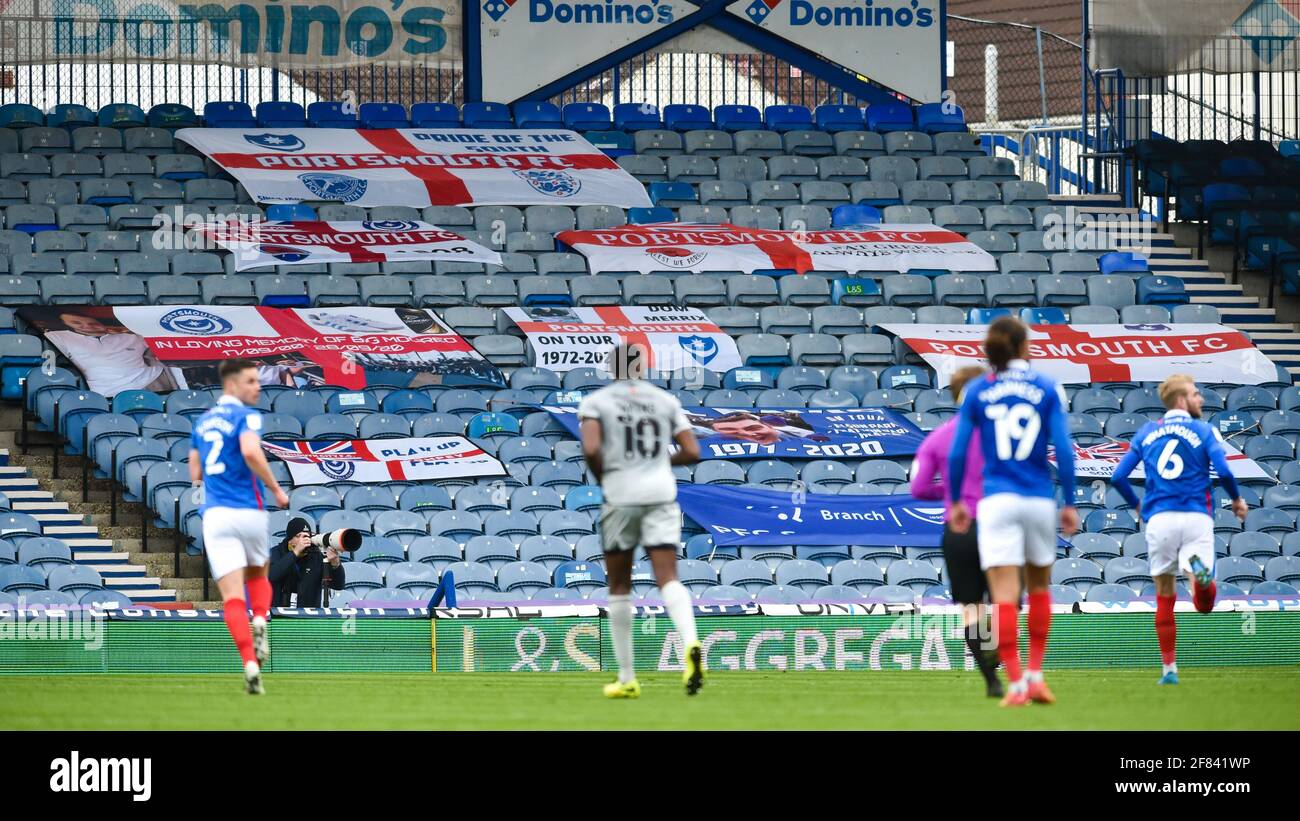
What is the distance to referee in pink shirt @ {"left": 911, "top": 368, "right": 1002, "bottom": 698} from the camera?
927 centimetres

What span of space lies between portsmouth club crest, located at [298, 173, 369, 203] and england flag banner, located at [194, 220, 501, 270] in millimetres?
807

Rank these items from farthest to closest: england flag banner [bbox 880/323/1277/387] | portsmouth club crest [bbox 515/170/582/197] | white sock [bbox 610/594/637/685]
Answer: portsmouth club crest [bbox 515/170/582/197], england flag banner [bbox 880/323/1277/387], white sock [bbox 610/594/637/685]

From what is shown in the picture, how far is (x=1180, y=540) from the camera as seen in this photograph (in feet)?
36.2

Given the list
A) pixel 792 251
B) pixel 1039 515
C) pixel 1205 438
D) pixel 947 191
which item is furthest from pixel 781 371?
pixel 1039 515

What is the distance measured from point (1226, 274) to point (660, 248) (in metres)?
7.82

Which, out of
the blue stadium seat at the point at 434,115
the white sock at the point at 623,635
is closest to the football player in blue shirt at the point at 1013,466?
the white sock at the point at 623,635

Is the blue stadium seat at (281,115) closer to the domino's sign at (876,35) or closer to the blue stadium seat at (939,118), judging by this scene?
the domino's sign at (876,35)

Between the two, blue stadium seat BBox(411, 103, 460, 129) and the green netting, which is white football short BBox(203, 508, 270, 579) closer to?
the green netting

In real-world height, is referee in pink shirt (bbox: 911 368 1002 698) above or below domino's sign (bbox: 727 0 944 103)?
below

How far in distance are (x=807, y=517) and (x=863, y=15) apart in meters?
12.3

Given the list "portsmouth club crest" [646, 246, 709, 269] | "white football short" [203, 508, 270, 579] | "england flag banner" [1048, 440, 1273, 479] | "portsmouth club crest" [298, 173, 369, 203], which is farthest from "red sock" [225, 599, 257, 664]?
"portsmouth club crest" [298, 173, 369, 203]

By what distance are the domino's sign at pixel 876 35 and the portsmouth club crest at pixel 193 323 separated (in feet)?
34.9

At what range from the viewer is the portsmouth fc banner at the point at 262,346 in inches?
765

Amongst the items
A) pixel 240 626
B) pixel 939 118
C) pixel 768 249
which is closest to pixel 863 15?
pixel 939 118
